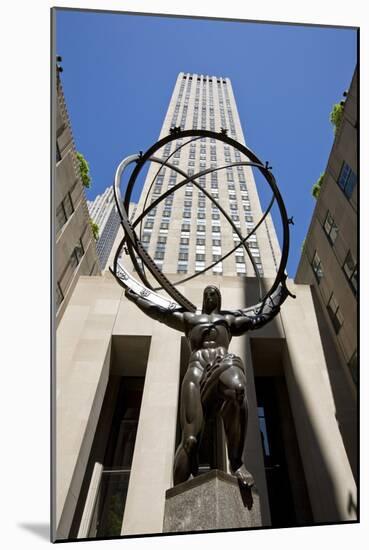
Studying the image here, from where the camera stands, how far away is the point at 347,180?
484 inches

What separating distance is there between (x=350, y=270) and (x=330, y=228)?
2.29 metres

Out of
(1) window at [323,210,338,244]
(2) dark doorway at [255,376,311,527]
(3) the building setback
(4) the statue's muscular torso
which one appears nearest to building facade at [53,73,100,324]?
(4) the statue's muscular torso

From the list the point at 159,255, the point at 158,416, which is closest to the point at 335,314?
the point at 158,416

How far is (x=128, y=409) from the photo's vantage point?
38.4 feet

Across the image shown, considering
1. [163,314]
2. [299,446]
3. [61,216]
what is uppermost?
[61,216]

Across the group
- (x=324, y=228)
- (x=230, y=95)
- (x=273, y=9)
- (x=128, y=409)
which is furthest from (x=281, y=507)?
(x=230, y=95)

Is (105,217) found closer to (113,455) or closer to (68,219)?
(68,219)

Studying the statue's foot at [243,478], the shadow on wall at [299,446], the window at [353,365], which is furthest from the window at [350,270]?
the statue's foot at [243,478]

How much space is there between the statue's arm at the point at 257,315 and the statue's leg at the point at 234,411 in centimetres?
132

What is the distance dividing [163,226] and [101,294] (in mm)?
24839

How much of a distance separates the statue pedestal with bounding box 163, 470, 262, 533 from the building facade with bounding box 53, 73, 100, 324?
7894mm

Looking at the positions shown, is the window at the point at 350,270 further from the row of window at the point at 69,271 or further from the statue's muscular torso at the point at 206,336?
the row of window at the point at 69,271

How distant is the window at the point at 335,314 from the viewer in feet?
37.8

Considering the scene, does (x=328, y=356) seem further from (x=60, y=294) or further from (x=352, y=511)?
Answer: (x=60, y=294)
